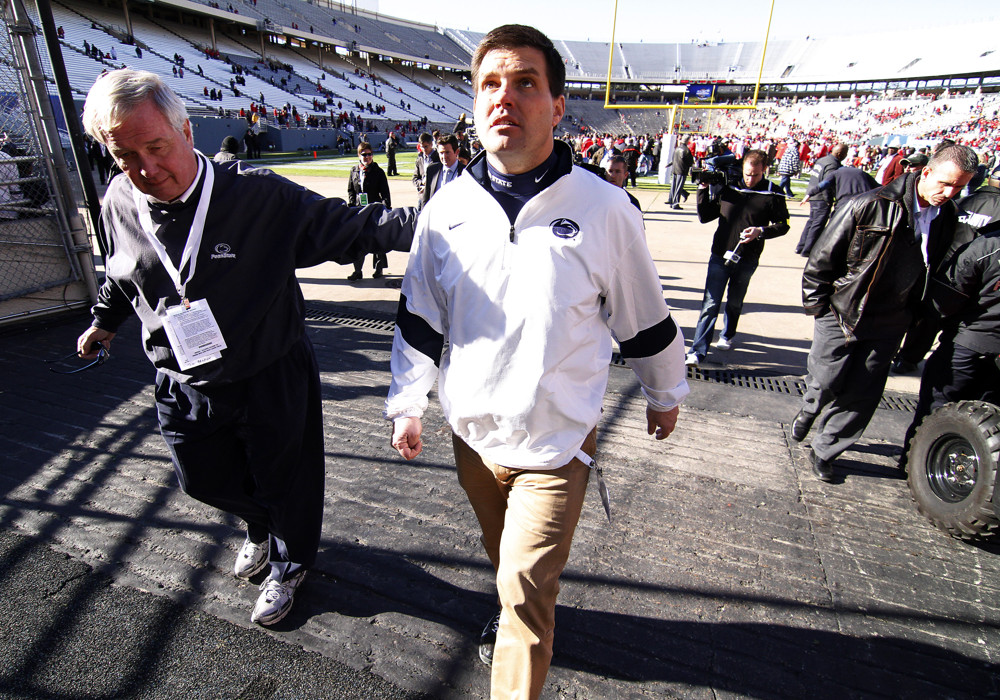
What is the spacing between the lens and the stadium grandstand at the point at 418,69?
38.5 m

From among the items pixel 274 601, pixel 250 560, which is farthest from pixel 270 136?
pixel 274 601

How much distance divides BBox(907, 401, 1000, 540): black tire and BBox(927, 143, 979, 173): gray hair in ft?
4.29


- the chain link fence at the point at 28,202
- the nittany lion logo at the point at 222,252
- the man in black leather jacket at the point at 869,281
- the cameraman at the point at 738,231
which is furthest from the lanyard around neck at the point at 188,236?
the chain link fence at the point at 28,202

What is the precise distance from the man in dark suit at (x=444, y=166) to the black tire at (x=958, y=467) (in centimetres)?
509

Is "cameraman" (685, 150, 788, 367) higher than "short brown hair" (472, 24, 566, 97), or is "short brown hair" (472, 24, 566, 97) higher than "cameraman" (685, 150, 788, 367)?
"short brown hair" (472, 24, 566, 97)

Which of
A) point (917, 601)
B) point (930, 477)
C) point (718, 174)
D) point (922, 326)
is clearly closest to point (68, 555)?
point (917, 601)

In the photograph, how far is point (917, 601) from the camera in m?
2.58

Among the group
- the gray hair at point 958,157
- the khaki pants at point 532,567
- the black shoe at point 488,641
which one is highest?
the gray hair at point 958,157

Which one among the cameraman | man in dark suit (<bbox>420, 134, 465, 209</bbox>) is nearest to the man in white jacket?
the cameraman

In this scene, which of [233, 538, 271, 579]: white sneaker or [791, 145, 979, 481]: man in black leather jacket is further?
[791, 145, 979, 481]: man in black leather jacket

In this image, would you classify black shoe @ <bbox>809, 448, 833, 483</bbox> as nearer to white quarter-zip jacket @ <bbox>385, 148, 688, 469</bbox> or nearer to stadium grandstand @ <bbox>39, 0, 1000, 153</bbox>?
white quarter-zip jacket @ <bbox>385, 148, 688, 469</bbox>

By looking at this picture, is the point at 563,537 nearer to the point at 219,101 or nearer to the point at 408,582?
the point at 408,582

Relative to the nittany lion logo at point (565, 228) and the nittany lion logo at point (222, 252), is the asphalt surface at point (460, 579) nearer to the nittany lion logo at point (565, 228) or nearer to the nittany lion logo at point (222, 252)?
the nittany lion logo at point (222, 252)

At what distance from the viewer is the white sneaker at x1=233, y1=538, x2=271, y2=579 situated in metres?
2.63
